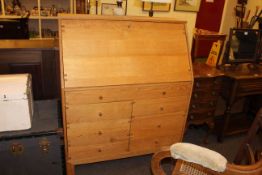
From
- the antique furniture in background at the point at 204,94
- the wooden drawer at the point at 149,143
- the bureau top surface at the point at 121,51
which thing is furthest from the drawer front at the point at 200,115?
the bureau top surface at the point at 121,51

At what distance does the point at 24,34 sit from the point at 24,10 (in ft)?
2.66

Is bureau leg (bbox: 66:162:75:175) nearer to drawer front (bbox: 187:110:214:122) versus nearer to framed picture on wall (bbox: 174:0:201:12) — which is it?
drawer front (bbox: 187:110:214:122)

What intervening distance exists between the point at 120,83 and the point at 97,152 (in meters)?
0.61

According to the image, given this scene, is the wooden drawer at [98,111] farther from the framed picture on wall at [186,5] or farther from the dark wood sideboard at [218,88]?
the framed picture on wall at [186,5]

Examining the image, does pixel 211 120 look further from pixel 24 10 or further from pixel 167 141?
pixel 24 10

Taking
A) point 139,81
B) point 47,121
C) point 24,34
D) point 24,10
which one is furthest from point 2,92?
point 24,10

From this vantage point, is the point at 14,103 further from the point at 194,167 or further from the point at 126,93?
the point at 194,167

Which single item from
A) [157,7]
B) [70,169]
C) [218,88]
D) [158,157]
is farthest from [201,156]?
[157,7]

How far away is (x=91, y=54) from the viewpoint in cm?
165

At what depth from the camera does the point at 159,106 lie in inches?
74.9

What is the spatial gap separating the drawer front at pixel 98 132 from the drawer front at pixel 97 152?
0.12ft

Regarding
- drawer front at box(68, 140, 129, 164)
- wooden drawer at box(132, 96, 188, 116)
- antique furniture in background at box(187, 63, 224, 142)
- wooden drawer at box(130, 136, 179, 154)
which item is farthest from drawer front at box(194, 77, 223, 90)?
drawer front at box(68, 140, 129, 164)

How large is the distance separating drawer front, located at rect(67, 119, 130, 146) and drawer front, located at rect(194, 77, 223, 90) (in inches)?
28.5

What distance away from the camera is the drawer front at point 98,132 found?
68.1 inches
